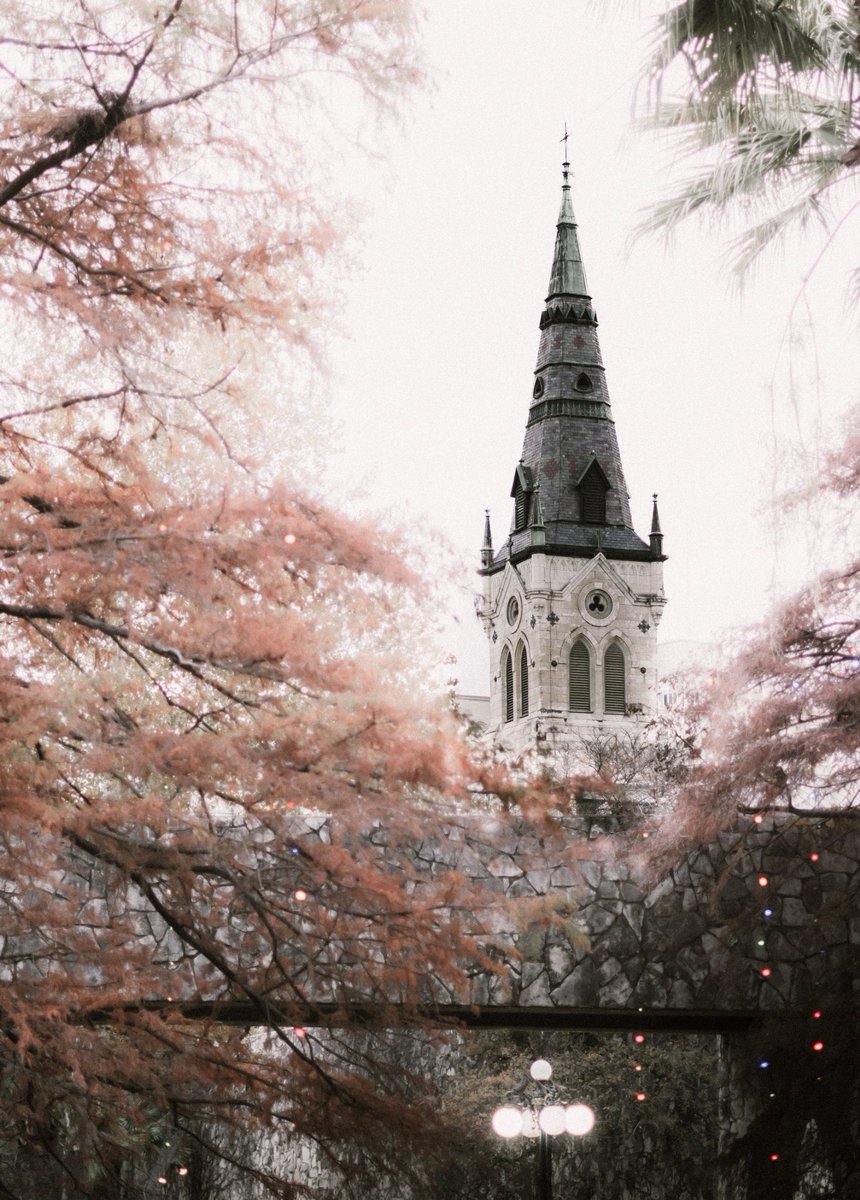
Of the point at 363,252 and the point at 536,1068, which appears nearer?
the point at 363,252

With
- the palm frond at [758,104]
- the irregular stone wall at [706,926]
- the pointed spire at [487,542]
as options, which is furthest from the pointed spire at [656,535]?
the palm frond at [758,104]

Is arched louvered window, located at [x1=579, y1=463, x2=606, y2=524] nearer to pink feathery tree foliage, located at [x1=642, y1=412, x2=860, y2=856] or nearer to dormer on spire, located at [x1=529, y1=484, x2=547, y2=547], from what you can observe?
dormer on spire, located at [x1=529, y1=484, x2=547, y2=547]

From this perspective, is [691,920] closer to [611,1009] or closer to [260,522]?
[611,1009]

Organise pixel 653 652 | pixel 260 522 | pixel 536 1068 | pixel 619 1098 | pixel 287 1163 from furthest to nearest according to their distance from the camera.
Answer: pixel 653 652 → pixel 287 1163 → pixel 619 1098 → pixel 536 1068 → pixel 260 522

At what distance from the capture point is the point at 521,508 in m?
49.9

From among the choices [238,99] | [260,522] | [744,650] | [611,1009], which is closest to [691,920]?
[611,1009]

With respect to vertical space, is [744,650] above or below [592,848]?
above

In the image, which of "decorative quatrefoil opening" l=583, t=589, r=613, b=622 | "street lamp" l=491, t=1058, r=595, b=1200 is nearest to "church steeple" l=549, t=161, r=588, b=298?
"decorative quatrefoil opening" l=583, t=589, r=613, b=622

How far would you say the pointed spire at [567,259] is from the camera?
154ft

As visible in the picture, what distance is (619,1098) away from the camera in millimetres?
15273

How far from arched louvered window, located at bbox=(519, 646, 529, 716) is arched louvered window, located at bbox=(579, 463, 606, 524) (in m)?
5.04

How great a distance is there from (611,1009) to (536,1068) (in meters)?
3.70

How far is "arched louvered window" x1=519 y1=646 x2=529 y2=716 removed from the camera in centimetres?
5018

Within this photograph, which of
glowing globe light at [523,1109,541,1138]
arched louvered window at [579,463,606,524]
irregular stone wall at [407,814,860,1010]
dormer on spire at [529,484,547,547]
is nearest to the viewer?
irregular stone wall at [407,814,860,1010]
